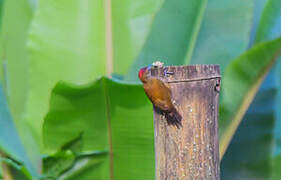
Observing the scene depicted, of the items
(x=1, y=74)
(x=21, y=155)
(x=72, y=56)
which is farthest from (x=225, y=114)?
(x=1, y=74)

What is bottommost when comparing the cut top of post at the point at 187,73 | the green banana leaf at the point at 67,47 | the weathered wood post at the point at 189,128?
the weathered wood post at the point at 189,128

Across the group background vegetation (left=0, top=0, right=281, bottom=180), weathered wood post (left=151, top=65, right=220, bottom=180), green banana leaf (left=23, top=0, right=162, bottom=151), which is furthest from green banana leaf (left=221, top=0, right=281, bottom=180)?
weathered wood post (left=151, top=65, right=220, bottom=180)

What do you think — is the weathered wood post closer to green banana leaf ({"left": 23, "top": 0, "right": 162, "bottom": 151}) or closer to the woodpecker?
the woodpecker

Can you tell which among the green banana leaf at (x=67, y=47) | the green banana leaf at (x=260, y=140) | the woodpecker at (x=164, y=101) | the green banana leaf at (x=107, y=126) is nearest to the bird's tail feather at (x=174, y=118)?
the woodpecker at (x=164, y=101)

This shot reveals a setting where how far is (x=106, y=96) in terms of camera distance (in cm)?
137

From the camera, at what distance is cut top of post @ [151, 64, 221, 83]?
2.76ft

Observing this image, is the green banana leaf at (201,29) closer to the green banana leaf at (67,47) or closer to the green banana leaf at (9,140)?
the green banana leaf at (67,47)

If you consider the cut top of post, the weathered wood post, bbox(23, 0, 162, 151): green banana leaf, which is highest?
bbox(23, 0, 162, 151): green banana leaf

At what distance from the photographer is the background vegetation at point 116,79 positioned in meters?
1.39

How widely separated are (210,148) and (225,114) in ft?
2.39

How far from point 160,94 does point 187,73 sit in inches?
2.4

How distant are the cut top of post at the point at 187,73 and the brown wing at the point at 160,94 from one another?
2 centimetres

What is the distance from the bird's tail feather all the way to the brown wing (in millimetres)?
11

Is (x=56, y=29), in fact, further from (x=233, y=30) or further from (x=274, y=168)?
(x=274, y=168)
